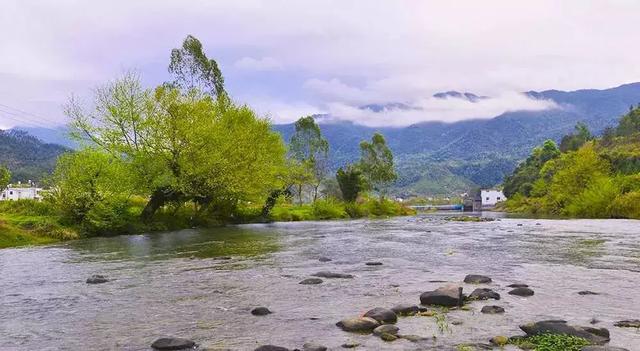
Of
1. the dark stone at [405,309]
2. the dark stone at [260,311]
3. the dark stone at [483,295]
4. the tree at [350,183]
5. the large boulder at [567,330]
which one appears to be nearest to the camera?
the large boulder at [567,330]

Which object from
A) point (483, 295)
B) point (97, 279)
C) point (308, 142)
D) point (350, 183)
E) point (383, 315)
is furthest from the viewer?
point (308, 142)

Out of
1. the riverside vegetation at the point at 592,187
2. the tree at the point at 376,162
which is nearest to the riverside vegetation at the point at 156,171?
the riverside vegetation at the point at 592,187

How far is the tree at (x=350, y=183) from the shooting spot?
10962 centimetres

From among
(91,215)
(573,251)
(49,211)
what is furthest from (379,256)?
(49,211)

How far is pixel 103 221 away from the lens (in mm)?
48812

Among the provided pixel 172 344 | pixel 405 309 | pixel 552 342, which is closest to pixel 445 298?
pixel 405 309

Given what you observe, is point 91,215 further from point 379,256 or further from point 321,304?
point 321,304

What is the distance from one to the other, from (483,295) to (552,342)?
5.30 m

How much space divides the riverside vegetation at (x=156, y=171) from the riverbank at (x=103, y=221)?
105mm

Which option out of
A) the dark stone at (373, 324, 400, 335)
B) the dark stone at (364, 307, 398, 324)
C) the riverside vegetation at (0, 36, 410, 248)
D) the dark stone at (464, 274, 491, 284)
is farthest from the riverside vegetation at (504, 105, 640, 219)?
the dark stone at (373, 324, 400, 335)

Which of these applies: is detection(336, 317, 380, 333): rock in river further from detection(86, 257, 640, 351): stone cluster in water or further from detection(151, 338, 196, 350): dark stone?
detection(151, 338, 196, 350): dark stone

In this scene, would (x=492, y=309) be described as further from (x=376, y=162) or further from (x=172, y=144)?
(x=376, y=162)

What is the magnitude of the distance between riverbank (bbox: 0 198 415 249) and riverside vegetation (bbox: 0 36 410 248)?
0.35 ft

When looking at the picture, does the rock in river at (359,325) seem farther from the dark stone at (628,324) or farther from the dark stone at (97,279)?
the dark stone at (97,279)
